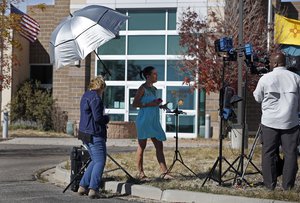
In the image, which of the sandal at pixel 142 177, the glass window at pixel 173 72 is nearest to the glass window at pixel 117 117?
the glass window at pixel 173 72

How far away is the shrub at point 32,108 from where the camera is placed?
84.6ft

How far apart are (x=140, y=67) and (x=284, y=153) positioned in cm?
1690

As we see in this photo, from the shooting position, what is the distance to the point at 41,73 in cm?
2978

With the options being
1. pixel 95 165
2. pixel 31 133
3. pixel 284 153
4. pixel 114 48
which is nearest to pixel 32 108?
pixel 31 133

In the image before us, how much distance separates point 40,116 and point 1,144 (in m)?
6.63

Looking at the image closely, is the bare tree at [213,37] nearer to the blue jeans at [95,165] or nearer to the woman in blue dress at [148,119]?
the woman in blue dress at [148,119]


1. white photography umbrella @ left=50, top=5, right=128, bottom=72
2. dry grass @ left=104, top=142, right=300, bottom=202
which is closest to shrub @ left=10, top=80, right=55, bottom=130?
dry grass @ left=104, top=142, right=300, bottom=202

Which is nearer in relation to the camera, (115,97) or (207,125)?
(207,125)

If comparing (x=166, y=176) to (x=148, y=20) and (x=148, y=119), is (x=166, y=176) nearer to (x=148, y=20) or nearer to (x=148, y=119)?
(x=148, y=119)

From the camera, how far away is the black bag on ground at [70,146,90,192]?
30.7 ft

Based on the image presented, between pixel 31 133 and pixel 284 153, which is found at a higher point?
pixel 284 153

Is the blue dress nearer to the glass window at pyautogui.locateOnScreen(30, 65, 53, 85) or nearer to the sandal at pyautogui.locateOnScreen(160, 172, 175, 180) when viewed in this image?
the sandal at pyautogui.locateOnScreen(160, 172, 175, 180)

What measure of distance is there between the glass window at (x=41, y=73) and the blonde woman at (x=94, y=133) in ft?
69.7

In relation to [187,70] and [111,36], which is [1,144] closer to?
[187,70]
